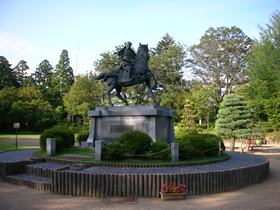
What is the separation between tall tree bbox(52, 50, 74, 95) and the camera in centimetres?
6072

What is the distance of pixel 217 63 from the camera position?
40.9 m

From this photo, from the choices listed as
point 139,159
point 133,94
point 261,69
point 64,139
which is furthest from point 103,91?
point 139,159

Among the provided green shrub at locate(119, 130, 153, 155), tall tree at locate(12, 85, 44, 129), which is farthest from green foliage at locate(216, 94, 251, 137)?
tall tree at locate(12, 85, 44, 129)

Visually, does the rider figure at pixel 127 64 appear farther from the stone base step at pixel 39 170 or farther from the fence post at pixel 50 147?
the stone base step at pixel 39 170

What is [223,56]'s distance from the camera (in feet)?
132

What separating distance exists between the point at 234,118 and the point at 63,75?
50.3 metres

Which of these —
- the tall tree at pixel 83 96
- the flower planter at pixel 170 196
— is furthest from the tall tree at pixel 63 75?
the flower planter at pixel 170 196

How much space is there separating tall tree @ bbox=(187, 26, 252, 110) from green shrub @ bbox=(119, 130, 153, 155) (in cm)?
3326

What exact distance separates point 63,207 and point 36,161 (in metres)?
4.59

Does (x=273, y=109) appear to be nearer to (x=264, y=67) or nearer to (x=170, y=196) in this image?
(x=264, y=67)

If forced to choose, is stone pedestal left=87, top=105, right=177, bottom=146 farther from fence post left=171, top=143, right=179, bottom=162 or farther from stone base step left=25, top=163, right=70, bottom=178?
stone base step left=25, top=163, right=70, bottom=178

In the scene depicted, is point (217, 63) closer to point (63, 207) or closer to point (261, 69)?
point (261, 69)

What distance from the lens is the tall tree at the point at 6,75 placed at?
201ft

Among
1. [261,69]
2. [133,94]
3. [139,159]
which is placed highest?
[261,69]
